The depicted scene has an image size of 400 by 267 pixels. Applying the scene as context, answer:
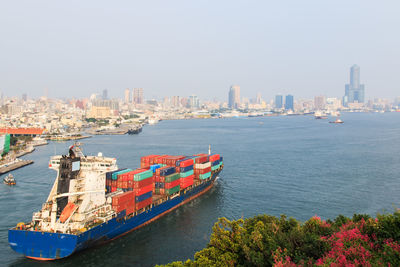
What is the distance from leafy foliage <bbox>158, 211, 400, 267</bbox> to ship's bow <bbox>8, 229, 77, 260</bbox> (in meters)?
7.74

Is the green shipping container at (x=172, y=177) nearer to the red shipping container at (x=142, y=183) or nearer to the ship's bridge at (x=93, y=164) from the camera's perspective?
the red shipping container at (x=142, y=183)

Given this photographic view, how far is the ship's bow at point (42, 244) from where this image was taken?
Answer: 15.6 metres

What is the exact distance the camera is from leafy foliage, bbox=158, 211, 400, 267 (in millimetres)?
7934

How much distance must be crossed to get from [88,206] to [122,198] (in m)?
1.80

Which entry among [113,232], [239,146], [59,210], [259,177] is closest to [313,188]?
[259,177]

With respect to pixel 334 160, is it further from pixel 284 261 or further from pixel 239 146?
pixel 284 261

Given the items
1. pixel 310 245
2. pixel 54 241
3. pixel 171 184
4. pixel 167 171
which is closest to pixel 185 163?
pixel 167 171

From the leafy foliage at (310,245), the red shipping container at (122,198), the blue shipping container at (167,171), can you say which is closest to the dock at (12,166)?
the blue shipping container at (167,171)

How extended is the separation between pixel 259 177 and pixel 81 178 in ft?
61.9

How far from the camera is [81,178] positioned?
59.5 ft

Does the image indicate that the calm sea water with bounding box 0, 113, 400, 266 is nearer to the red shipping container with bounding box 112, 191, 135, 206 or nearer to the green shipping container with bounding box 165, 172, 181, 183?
the red shipping container with bounding box 112, 191, 135, 206

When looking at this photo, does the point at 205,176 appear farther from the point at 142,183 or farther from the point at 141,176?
the point at 141,176

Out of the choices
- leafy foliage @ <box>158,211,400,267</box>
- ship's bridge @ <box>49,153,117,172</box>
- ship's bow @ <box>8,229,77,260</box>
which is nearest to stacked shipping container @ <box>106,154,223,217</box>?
ship's bridge @ <box>49,153,117,172</box>

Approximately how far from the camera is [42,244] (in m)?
15.7
